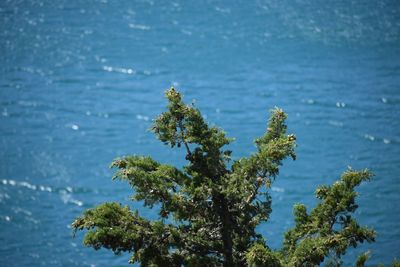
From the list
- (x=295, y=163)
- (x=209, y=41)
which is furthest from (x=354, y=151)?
(x=209, y=41)

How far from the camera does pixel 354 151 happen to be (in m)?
48.3

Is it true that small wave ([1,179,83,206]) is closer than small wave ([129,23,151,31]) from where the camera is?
Yes

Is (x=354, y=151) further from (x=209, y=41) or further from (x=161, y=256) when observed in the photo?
(x=161, y=256)

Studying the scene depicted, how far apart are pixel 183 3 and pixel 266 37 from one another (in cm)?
1443

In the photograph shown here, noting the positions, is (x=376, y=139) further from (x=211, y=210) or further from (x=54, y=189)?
(x=211, y=210)

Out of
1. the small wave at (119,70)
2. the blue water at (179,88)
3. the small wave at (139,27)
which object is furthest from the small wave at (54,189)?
the small wave at (139,27)

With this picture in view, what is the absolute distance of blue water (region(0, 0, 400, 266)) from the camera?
4122cm

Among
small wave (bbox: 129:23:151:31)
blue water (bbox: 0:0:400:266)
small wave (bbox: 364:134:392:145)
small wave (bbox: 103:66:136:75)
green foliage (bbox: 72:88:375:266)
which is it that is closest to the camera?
green foliage (bbox: 72:88:375:266)

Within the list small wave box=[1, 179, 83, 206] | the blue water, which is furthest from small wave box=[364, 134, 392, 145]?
small wave box=[1, 179, 83, 206]

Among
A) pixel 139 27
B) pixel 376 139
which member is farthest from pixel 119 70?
pixel 376 139

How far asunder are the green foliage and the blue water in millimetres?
23959

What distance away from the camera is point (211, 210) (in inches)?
509

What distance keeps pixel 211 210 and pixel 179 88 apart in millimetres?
46699

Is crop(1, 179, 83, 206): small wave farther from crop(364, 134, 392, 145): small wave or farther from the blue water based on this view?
crop(364, 134, 392, 145): small wave
